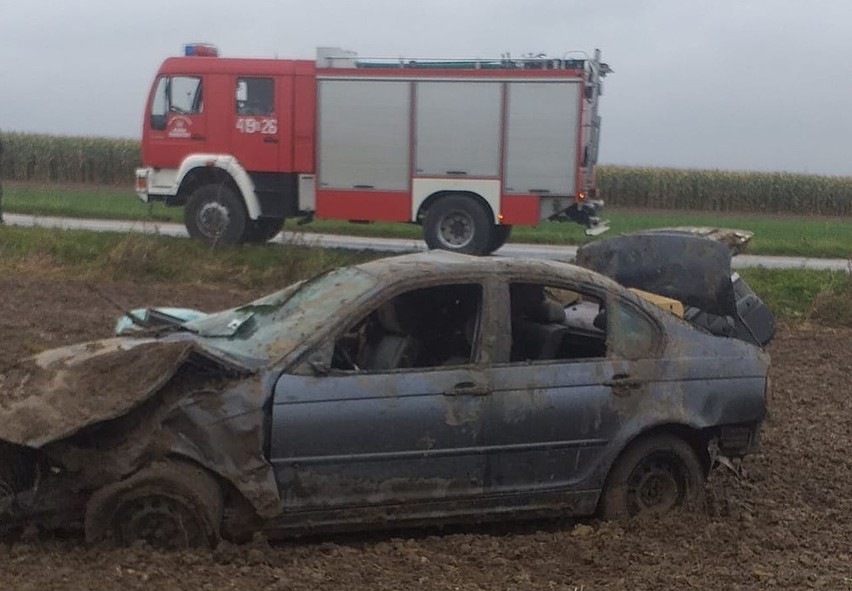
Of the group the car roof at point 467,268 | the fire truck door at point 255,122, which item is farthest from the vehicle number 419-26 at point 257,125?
the car roof at point 467,268

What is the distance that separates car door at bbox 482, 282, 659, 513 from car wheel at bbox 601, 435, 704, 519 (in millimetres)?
135

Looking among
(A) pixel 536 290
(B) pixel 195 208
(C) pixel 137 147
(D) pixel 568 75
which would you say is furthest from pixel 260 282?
(C) pixel 137 147

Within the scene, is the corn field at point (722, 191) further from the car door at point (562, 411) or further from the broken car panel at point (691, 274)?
the car door at point (562, 411)

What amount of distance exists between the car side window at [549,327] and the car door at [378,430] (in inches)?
11.5

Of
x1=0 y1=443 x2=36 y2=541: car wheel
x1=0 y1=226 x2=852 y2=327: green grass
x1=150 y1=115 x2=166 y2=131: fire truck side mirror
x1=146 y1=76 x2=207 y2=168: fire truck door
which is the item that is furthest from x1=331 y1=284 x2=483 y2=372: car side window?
x1=150 y1=115 x2=166 y2=131: fire truck side mirror

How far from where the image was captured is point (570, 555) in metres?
5.77

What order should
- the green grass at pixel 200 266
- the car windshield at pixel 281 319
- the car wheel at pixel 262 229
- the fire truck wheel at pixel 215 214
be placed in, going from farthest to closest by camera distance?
the car wheel at pixel 262 229
the fire truck wheel at pixel 215 214
the green grass at pixel 200 266
the car windshield at pixel 281 319

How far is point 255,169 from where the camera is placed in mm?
19094

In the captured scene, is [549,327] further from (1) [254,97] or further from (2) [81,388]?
(1) [254,97]

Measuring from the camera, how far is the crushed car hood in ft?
17.6

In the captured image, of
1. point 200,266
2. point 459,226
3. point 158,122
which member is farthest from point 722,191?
point 200,266

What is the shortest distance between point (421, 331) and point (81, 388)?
69.9 inches

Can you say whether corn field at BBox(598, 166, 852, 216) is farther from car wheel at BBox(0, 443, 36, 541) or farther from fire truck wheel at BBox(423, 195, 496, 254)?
car wheel at BBox(0, 443, 36, 541)

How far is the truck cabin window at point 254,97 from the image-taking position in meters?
19.0
